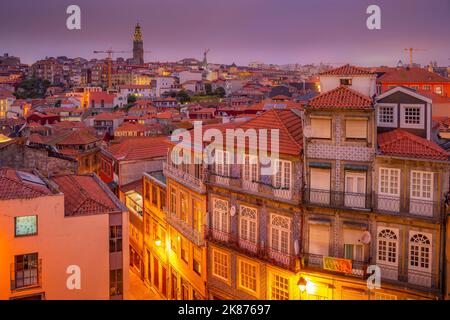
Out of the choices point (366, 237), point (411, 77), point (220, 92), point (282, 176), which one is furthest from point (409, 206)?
point (220, 92)

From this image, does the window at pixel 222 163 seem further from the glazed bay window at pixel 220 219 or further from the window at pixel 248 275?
the window at pixel 248 275

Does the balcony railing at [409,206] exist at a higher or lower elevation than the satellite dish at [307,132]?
lower

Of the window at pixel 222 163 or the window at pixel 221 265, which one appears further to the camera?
the window at pixel 221 265

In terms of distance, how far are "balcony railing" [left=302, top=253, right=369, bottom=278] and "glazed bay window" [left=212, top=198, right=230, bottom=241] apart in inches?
108

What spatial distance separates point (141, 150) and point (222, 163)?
863 centimetres

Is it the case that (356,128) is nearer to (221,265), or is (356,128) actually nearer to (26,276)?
(221,265)

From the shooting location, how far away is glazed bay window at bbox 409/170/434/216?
10156 millimetres

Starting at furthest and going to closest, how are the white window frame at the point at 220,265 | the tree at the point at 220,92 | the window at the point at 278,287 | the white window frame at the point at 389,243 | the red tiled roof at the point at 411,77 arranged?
the tree at the point at 220,92
the red tiled roof at the point at 411,77
the white window frame at the point at 220,265
the window at the point at 278,287
the white window frame at the point at 389,243

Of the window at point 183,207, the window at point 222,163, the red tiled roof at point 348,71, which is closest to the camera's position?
the red tiled roof at point 348,71

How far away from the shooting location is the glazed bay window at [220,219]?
13242 mm

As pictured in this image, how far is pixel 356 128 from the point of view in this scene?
11.0m

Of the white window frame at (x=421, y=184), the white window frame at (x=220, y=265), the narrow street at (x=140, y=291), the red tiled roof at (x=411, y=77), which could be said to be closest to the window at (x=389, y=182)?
the white window frame at (x=421, y=184)

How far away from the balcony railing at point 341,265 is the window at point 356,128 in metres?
2.76

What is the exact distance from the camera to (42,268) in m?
10.7
